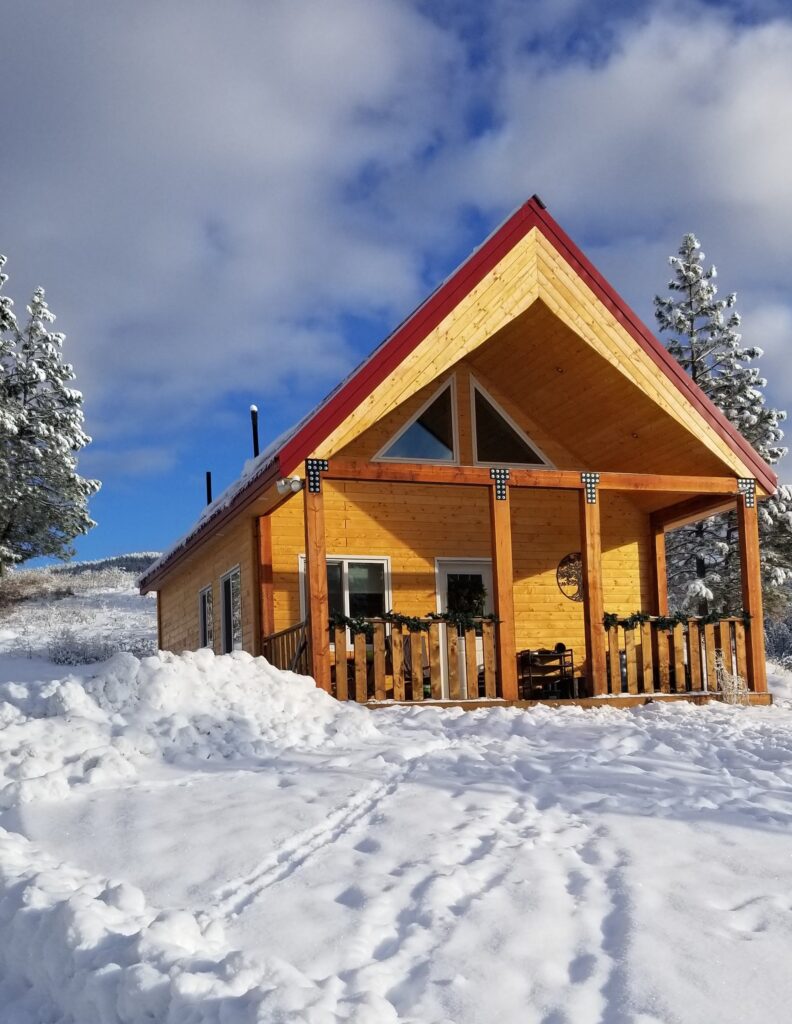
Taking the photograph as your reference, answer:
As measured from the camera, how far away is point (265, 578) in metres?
12.8

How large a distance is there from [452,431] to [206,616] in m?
5.21

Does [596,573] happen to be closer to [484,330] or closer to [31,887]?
[484,330]

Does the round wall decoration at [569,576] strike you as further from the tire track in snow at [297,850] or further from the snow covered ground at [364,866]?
the tire track in snow at [297,850]

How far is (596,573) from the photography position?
12.0 metres

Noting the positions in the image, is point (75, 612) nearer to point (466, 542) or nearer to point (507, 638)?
point (466, 542)

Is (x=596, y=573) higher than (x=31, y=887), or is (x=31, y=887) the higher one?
(x=596, y=573)

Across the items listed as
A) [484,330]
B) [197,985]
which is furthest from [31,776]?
[484,330]

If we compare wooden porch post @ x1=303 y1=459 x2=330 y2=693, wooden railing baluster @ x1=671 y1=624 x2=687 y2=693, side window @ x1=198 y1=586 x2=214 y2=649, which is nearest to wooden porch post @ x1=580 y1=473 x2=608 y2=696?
wooden railing baluster @ x1=671 y1=624 x2=687 y2=693

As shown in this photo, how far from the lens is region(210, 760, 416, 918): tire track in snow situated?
4.67 metres

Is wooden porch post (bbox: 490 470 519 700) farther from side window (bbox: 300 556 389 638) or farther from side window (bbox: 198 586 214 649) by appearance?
side window (bbox: 198 586 214 649)

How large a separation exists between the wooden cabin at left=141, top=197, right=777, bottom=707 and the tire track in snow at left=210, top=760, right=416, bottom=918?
4.24 m

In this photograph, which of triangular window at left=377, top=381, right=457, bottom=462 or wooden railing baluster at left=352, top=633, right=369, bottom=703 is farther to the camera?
triangular window at left=377, top=381, right=457, bottom=462

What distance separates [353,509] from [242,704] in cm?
528

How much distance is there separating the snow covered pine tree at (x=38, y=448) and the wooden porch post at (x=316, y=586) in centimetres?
1762
